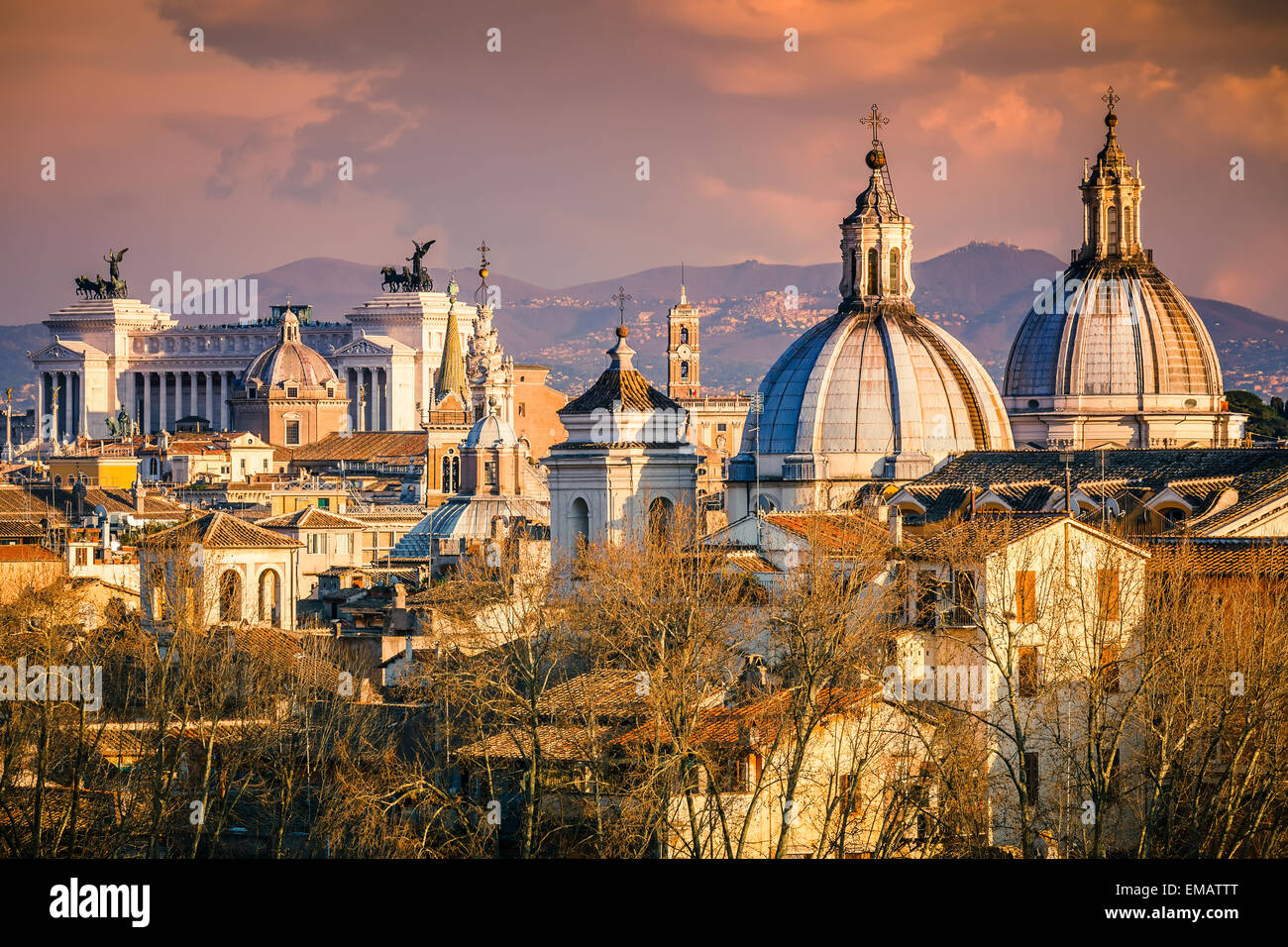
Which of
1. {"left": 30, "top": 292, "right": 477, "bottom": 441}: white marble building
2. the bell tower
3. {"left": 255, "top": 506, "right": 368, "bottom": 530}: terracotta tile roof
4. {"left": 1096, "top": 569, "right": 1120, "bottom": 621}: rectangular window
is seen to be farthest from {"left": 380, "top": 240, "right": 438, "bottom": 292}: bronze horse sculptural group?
{"left": 1096, "top": 569, "right": 1120, "bottom": 621}: rectangular window

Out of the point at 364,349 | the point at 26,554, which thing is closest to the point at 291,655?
the point at 26,554

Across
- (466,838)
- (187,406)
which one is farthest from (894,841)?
(187,406)

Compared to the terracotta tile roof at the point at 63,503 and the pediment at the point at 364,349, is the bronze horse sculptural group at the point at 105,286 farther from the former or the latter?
the terracotta tile roof at the point at 63,503

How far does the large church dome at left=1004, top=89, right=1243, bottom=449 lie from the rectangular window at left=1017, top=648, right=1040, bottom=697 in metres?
29.2

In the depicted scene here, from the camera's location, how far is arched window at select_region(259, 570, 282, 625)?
46094 millimetres

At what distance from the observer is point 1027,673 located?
2631cm

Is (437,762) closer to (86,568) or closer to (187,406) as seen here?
(86,568)

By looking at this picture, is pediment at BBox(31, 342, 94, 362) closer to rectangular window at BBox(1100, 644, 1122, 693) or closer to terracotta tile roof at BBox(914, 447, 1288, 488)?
terracotta tile roof at BBox(914, 447, 1288, 488)

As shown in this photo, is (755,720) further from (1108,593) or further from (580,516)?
(580,516)

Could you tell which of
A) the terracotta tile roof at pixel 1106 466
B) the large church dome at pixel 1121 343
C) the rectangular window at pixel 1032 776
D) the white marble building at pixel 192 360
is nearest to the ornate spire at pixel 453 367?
the white marble building at pixel 192 360

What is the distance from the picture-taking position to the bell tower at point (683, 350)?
109875 mm

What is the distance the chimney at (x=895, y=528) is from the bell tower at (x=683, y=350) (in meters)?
71.0
